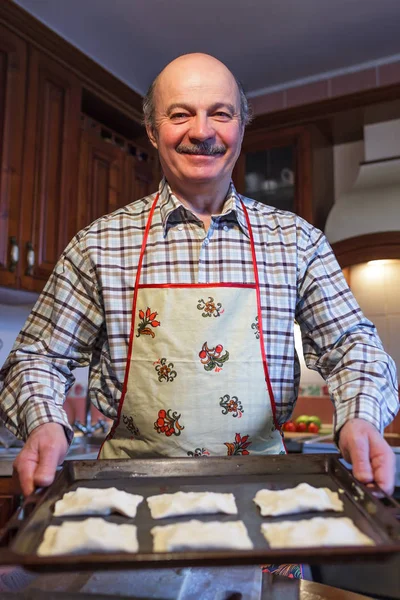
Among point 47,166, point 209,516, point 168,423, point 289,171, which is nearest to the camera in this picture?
point 209,516

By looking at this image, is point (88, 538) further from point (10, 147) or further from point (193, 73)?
point (10, 147)

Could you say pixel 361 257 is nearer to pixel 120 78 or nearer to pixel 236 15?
pixel 236 15

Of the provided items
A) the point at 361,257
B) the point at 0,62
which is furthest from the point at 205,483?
the point at 361,257

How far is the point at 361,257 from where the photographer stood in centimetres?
262

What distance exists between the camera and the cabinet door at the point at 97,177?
2.44m

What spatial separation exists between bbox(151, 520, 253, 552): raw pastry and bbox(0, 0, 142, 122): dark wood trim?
6.56 feet

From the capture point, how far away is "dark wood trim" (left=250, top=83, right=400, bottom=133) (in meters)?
2.54

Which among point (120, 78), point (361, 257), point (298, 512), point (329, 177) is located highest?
point (120, 78)

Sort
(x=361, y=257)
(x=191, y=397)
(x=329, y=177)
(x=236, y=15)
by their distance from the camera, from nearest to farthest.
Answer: (x=191, y=397)
(x=236, y=15)
(x=361, y=257)
(x=329, y=177)

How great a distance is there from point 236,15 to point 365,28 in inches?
21.5

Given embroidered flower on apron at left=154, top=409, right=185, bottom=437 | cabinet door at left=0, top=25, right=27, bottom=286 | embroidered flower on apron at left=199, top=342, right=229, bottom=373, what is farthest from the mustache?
cabinet door at left=0, top=25, right=27, bottom=286

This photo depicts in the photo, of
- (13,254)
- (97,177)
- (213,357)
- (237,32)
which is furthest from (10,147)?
(213,357)

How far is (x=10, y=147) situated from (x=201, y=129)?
1.27 metres

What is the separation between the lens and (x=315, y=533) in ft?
2.18
